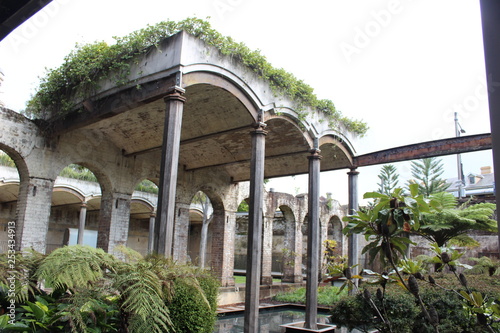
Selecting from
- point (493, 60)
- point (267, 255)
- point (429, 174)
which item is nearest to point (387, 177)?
point (429, 174)

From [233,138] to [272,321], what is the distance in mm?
5437

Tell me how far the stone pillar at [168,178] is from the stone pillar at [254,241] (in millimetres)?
1880

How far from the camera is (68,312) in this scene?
13.0ft

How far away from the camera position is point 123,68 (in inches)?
320

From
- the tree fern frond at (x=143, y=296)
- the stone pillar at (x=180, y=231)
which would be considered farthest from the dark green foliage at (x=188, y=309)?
the stone pillar at (x=180, y=231)

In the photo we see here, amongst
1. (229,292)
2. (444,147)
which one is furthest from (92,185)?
(444,147)

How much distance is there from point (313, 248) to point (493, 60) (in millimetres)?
9069

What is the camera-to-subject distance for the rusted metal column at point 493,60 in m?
0.94

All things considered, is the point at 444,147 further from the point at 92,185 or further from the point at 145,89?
the point at 92,185

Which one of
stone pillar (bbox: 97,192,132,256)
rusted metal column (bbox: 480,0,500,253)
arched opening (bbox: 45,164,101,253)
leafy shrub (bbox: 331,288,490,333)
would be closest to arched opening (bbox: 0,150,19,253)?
arched opening (bbox: 45,164,101,253)

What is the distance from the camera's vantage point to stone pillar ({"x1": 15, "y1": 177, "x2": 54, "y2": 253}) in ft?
32.0

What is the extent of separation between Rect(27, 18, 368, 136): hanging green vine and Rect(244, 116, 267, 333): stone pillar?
5.38 feet

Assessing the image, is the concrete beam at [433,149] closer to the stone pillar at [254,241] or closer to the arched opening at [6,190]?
the stone pillar at [254,241]

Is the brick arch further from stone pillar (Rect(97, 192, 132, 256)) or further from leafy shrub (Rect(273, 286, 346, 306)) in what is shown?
stone pillar (Rect(97, 192, 132, 256))
